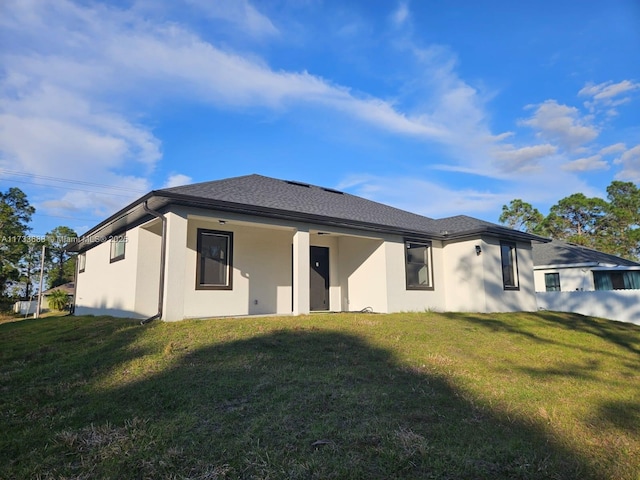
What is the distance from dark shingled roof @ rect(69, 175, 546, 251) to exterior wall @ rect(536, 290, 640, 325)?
13.0 feet

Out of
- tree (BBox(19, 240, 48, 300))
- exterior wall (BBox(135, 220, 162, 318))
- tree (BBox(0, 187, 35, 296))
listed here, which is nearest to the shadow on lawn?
exterior wall (BBox(135, 220, 162, 318))

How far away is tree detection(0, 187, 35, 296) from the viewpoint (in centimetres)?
2497

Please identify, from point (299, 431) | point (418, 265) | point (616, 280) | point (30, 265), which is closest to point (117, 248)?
point (418, 265)

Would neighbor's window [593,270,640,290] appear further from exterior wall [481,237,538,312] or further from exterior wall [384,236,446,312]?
exterior wall [384,236,446,312]

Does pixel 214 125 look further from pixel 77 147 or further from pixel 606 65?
pixel 606 65

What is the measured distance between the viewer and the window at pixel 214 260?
1017 centimetres

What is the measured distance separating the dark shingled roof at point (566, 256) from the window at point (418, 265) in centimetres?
1146

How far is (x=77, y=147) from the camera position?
17922 millimetres

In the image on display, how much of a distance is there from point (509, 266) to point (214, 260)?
398 inches

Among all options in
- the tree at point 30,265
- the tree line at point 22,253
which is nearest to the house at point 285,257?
the tree line at point 22,253

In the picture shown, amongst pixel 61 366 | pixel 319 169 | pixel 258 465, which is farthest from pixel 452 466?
pixel 319 169

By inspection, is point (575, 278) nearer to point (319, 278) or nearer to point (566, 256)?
point (566, 256)

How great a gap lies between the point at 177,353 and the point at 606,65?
12.3 m

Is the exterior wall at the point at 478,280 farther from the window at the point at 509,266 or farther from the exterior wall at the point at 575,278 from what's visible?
the exterior wall at the point at 575,278
